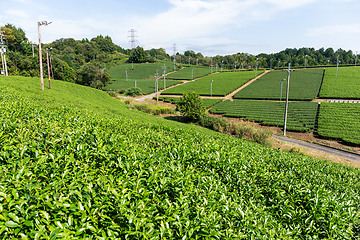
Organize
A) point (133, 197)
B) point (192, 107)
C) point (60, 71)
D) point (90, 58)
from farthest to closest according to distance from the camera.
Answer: point (90, 58)
point (60, 71)
point (192, 107)
point (133, 197)

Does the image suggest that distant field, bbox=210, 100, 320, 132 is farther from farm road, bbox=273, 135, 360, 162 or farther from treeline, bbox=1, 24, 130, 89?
treeline, bbox=1, 24, 130, 89

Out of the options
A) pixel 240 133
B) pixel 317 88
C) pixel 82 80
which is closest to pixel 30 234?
pixel 240 133

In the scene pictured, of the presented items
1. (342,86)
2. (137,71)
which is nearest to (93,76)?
(137,71)

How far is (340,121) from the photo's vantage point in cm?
3475

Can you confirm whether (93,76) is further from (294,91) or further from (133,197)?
(133,197)

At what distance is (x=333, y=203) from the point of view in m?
4.70

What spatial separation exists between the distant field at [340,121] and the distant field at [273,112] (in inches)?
Result: 67.7

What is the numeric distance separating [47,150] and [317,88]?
74512 millimetres

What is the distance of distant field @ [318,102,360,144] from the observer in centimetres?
2978

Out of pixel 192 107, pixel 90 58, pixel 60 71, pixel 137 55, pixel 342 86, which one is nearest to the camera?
pixel 192 107

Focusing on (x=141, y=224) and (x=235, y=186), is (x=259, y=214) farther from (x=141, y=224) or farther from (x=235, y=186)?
(x=141, y=224)

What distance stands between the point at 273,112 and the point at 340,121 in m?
12.1

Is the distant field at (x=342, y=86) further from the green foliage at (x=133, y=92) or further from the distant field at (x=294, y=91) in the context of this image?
the green foliage at (x=133, y=92)

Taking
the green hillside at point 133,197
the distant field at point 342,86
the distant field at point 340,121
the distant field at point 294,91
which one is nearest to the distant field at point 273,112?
the distant field at point 340,121
